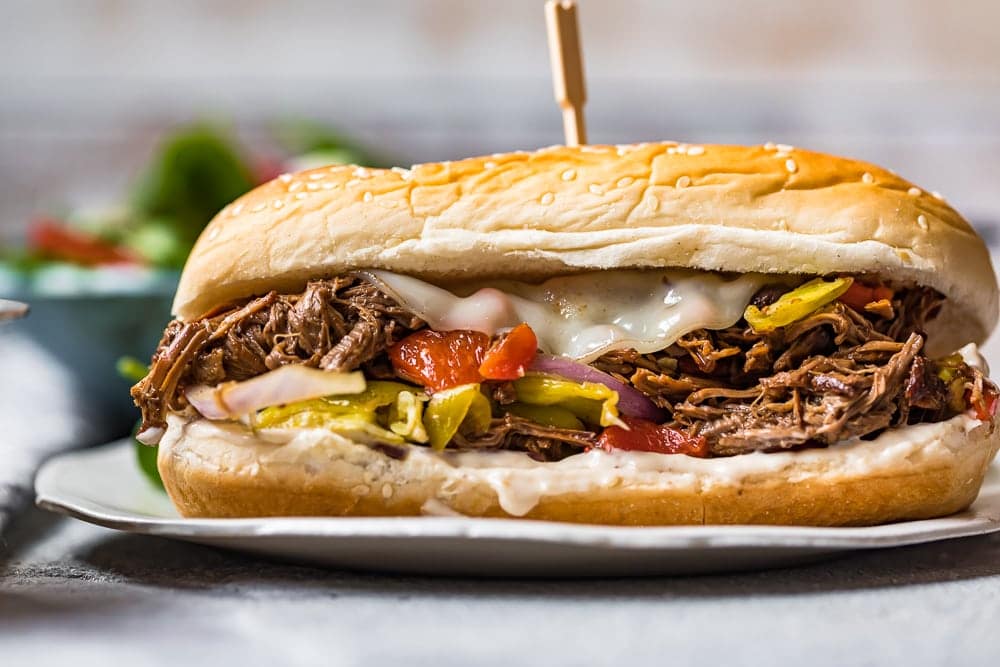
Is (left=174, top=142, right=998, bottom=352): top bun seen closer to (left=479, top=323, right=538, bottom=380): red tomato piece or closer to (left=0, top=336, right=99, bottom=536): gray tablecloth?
(left=479, top=323, right=538, bottom=380): red tomato piece

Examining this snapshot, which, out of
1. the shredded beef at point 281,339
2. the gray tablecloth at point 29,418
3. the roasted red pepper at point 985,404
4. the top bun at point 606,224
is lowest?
the gray tablecloth at point 29,418

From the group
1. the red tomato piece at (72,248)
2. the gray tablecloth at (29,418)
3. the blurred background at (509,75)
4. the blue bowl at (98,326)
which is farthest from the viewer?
the blurred background at (509,75)

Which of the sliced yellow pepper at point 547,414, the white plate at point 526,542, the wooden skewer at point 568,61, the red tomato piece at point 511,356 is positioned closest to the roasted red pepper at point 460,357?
the red tomato piece at point 511,356

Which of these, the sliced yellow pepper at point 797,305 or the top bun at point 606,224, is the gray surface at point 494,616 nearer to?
the sliced yellow pepper at point 797,305

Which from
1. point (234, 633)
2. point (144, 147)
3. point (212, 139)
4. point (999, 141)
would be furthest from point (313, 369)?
point (999, 141)

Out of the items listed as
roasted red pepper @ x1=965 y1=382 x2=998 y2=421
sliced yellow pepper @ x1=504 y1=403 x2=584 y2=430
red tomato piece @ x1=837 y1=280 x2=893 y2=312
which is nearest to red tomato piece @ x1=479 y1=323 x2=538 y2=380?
sliced yellow pepper @ x1=504 y1=403 x2=584 y2=430

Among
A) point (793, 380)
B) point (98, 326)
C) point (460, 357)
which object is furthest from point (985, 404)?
point (98, 326)
